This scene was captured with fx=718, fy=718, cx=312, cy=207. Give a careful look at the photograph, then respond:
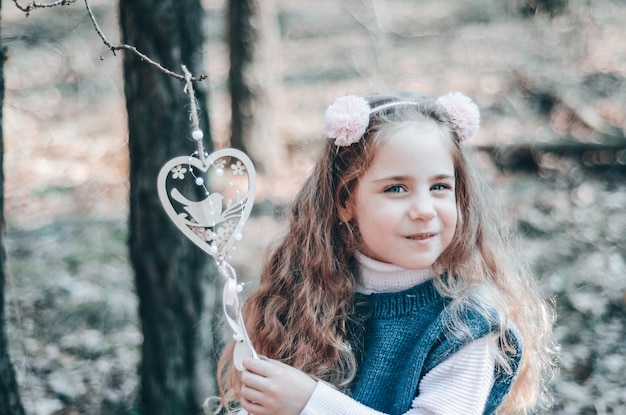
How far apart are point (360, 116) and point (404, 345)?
1.83 ft

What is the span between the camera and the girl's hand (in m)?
1.63

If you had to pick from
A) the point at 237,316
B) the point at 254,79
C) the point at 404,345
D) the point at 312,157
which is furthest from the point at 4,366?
the point at 254,79

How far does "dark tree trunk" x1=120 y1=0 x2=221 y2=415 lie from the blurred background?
0.12m

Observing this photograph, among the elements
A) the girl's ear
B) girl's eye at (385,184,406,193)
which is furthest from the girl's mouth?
the girl's ear

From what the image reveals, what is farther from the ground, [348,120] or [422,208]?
[348,120]

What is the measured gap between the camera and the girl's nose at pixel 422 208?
1.61 meters

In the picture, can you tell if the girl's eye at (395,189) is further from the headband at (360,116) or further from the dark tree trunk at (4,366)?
the dark tree trunk at (4,366)

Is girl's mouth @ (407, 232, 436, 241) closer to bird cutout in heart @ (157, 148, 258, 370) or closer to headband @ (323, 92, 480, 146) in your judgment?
headband @ (323, 92, 480, 146)

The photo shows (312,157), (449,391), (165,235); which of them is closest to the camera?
(449,391)

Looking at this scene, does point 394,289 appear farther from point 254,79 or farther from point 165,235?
point 254,79

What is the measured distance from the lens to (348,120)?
5.61 feet

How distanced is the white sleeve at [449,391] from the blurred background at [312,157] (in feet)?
2.09

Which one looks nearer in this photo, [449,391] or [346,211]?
[449,391]

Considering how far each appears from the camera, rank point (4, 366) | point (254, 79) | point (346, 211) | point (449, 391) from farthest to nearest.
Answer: point (254, 79) → point (4, 366) → point (346, 211) → point (449, 391)
